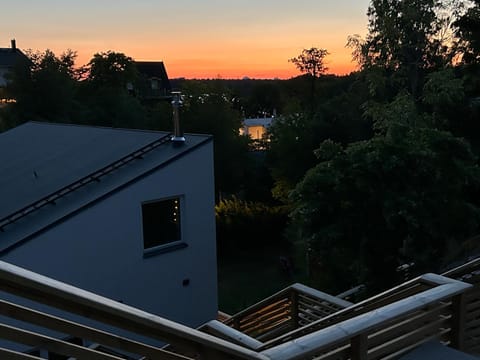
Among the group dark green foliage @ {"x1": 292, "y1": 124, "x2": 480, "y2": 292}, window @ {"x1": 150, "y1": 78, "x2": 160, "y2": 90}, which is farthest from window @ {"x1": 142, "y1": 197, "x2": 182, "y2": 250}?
window @ {"x1": 150, "y1": 78, "x2": 160, "y2": 90}

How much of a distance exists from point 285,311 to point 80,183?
15.4 feet

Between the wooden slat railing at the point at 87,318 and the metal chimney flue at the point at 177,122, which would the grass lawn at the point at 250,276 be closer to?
the metal chimney flue at the point at 177,122

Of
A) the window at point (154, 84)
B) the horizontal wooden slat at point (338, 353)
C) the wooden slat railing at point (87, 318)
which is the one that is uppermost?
the window at point (154, 84)

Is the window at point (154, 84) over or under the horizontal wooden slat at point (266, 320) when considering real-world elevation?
over

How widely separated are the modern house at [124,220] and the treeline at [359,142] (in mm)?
2138

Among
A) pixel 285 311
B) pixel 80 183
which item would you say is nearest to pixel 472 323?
pixel 285 311

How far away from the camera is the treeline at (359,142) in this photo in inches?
326

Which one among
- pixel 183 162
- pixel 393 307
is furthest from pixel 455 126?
pixel 393 307

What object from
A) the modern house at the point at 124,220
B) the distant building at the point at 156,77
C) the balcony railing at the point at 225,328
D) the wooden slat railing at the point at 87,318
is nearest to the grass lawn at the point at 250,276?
the modern house at the point at 124,220

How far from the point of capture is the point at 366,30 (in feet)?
69.5

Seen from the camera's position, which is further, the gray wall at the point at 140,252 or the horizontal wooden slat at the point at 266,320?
the gray wall at the point at 140,252

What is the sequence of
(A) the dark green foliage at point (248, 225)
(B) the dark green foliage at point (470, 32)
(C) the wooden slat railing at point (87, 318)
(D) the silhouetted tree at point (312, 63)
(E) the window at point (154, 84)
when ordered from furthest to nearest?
1. (E) the window at point (154, 84)
2. (D) the silhouetted tree at point (312, 63)
3. (A) the dark green foliage at point (248, 225)
4. (B) the dark green foliage at point (470, 32)
5. (C) the wooden slat railing at point (87, 318)

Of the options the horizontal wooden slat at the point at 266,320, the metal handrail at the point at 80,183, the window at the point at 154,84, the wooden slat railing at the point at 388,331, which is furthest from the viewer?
the window at the point at 154,84

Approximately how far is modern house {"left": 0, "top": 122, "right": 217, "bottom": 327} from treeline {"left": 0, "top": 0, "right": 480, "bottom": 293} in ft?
7.02
